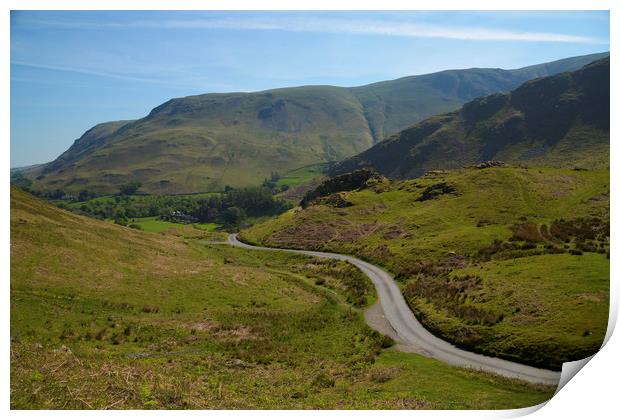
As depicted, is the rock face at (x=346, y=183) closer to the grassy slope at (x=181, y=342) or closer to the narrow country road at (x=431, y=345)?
the narrow country road at (x=431, y=345)

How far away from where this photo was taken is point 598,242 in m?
57.6

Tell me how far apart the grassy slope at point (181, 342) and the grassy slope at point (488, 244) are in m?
7.12

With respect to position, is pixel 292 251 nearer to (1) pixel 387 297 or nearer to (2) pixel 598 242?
(1) pixel 387 297

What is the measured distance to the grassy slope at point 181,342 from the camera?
27875mm

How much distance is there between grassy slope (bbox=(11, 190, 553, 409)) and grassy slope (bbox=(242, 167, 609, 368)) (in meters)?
7.12

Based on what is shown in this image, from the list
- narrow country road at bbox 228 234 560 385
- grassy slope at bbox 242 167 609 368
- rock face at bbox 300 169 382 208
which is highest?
rock face at bbox 300 169 382 208

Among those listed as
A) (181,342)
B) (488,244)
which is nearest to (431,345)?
(181,342)

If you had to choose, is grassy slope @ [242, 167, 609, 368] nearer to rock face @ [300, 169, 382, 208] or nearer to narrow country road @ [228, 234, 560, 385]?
narrow country road @ [228, 234, 560, 385]

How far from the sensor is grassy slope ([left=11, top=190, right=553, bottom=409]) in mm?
27875

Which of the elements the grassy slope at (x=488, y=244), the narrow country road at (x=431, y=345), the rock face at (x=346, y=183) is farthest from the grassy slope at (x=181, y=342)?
the rock face at (x=346, y=183)

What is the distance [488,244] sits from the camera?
240 ft

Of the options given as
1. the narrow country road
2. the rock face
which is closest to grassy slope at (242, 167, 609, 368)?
the narrow country road
